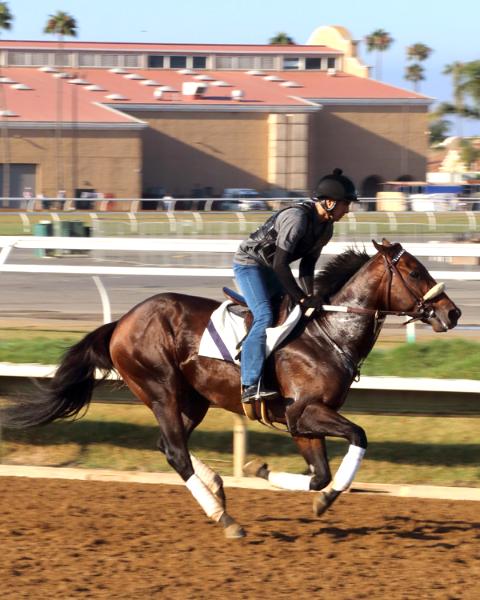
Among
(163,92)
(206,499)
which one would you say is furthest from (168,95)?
(206,499)

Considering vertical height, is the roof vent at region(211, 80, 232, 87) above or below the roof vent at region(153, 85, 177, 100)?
above

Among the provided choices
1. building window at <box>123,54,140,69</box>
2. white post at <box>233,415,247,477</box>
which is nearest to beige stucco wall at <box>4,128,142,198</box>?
building window at <box>123,54,140,69</box>

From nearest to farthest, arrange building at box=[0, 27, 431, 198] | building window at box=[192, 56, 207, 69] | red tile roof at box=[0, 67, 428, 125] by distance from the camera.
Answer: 1. building at box=[0, 27, 431, 198]
2. red tile roof at box=[0, 67, 428, 125]
3. building window at box=[192, 56, 207, 69]

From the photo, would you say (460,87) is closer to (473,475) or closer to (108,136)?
(473,475)

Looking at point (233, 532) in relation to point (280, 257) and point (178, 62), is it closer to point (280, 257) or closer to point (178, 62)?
point (280, 257)

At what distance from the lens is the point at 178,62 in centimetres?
6125

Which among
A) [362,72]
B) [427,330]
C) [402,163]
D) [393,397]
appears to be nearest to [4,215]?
[427,330]

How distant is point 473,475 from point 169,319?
2460 millimetres

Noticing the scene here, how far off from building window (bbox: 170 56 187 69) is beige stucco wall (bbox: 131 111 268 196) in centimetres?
741

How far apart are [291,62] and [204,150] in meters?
10.7

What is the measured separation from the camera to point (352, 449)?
536cm

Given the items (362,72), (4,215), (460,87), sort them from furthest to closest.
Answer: (362,72), (4,215), (460,87)

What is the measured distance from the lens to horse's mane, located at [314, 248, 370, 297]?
586cm

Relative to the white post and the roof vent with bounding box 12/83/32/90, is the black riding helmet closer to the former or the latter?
the white post
